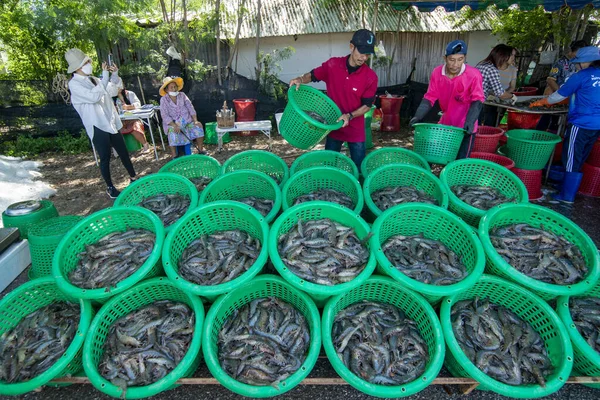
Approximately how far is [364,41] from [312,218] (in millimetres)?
2259

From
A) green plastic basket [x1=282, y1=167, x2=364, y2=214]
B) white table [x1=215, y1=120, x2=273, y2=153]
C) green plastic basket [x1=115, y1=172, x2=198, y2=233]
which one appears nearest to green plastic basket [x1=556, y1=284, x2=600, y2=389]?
green plastic basket [x1=282, y1=167, x2=364, y2=214]

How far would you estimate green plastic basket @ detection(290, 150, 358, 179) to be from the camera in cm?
428

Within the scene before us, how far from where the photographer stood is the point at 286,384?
232 cm

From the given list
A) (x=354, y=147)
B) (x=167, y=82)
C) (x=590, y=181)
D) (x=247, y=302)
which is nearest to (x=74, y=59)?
(x=167, y=82)

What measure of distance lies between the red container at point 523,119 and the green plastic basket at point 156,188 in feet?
22.7

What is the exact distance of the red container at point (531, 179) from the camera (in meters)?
5.62

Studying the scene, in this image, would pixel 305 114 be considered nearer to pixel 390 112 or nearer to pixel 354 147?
pixel 354 147

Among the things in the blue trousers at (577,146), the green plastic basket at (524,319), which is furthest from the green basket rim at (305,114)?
the blue trousers at (577,146)

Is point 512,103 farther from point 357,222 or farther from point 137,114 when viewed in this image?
point 137,114

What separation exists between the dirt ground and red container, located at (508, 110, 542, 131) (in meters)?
2.79

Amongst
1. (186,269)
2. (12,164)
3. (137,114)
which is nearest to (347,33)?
(137,114)

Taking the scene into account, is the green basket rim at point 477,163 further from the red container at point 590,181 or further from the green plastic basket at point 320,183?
the red container at point 590,181

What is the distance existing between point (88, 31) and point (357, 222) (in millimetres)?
11079

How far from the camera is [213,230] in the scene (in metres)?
3.33
